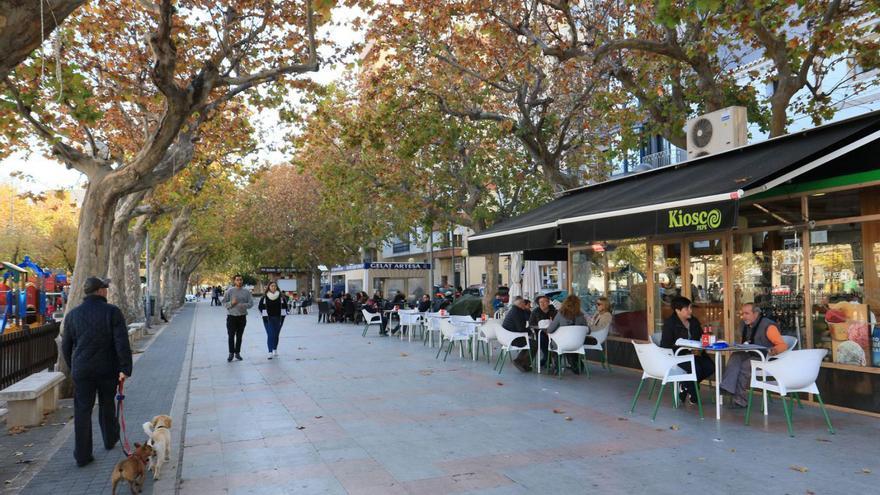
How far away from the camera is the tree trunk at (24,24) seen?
14.0 ft

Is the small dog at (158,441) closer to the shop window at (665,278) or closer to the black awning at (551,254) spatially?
the shop window at (665,278)

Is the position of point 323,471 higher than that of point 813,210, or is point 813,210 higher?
point 813,210

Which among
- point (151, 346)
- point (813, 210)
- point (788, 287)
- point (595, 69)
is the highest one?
point (595, 69)

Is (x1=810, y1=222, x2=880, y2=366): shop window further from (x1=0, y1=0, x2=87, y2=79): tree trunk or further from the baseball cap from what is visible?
(x1=0, y1=0, x2=87, y2=79): tree trunk

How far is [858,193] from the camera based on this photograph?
7328 millimetres

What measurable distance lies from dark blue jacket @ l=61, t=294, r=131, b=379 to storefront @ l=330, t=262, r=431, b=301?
1956cm

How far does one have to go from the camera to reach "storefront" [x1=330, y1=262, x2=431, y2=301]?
26531 mm

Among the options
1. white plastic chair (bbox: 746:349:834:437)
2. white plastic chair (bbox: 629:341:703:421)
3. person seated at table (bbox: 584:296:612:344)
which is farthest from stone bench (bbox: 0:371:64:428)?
white plastic chair (bbox: 746:349:834:437)

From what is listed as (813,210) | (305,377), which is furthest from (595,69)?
(305,377)

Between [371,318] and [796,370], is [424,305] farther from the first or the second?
[796,370]

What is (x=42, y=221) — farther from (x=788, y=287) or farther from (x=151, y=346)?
(x=788, y=287)

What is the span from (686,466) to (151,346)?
1564 centimetres

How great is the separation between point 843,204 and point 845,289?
1.05 m

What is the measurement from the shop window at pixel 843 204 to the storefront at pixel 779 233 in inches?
0.5
